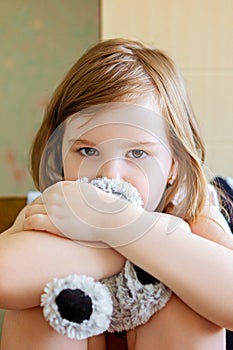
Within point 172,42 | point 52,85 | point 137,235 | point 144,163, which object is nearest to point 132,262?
point 137,235

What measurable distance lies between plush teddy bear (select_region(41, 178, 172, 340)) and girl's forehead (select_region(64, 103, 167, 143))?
0.08 metres

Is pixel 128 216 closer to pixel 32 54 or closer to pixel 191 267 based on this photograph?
pixel 191 267

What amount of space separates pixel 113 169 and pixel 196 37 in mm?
918

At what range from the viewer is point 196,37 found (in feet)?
5.18

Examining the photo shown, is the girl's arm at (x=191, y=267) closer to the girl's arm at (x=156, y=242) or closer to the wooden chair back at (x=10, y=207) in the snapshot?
the girl's arm at (x=156, y=242)

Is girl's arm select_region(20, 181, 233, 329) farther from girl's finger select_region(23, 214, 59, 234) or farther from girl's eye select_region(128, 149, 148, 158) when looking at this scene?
girl's eye select_region(128, 149, 148, 158)

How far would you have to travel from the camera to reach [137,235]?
0.68 meters

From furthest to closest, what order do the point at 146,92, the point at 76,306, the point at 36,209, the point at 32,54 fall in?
the point at 32,54 → the point at 146,92 → the point at 36,209 → the point at 76,306

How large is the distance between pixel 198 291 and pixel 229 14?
3.66ft

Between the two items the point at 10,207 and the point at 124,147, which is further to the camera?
the point at 10,207

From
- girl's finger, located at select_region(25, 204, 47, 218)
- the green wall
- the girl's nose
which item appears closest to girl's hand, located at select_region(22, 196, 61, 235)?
girl's finger, located at select_region(25, 204, 47, 218)

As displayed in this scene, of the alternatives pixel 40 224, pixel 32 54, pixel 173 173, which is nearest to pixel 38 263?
pixel 40 224

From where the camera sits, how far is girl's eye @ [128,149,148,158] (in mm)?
792

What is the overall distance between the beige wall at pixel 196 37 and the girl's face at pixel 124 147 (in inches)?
30.5
